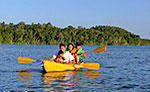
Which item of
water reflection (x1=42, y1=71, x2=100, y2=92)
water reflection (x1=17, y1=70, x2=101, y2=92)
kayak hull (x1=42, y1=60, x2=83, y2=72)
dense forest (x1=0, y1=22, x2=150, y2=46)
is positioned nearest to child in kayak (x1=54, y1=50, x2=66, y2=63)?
kayak hull (x1=42, y1=60, x2=83, y2=72)

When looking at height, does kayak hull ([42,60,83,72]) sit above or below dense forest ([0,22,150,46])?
below

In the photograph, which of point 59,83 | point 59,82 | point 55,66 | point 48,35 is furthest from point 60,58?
point 48,35

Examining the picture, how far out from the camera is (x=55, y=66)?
15.9m

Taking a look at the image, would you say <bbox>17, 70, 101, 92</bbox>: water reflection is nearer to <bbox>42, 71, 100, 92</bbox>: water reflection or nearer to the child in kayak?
<bbox>42, 71, 100, 92</bbox>: water reflection

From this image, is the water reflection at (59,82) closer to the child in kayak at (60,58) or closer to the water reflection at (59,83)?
the water reflection at (59,83)

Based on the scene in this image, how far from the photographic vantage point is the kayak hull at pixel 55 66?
605 inches

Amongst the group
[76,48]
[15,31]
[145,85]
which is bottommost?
[145,85]

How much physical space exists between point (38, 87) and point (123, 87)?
3433mm

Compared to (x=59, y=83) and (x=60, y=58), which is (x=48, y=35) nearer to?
(x=60, y=58)

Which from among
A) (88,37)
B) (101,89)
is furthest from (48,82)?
(88,37)

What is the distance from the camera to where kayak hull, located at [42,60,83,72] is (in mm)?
15355

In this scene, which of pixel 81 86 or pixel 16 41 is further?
pixel 16 41

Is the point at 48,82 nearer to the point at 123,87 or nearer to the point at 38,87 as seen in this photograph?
the point at 38,87

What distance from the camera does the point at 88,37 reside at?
509 feet
